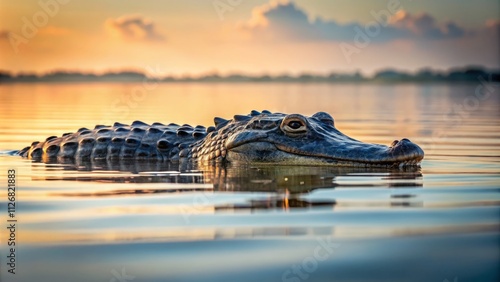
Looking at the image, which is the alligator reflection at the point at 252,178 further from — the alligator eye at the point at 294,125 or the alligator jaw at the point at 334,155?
the alligator eye at the point at 294,125

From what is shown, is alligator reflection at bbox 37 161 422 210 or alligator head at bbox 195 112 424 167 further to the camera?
alligator head at bbox 195 112 424 167

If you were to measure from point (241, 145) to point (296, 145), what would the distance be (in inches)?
29.3

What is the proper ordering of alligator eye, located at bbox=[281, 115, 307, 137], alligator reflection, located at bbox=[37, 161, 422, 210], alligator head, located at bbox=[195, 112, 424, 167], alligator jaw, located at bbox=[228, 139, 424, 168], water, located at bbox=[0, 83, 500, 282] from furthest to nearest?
alligator eye, located at bbox=[281, 115, 307, 137], alligator head, located at bbox=[195, 112, 424, 167], alligator jaw, located at bbox=[228, 139, 424, 168], alligator reflection, located at bbox=[37, 161, 422, 210], water, located at bbox=[0, 83, 500, 282]

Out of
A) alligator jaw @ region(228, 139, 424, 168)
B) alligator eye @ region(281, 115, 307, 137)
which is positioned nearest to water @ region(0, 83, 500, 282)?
alligator jaw @ region(228, 139, 424, 168)

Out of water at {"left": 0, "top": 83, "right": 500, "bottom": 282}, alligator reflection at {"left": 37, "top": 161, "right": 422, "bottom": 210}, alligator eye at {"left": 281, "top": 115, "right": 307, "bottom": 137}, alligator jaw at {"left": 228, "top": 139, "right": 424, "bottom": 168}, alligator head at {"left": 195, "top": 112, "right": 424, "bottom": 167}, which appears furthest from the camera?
alligator eye at {"left": 281, "top": 115, "right": 307, "bottom": 137}

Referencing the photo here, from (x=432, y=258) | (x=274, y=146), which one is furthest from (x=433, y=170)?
(x=432, y=258)

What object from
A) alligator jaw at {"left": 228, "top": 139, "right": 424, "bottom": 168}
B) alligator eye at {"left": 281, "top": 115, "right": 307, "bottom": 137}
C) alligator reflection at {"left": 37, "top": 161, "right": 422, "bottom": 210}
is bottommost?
alligator reflection at {"left": 37, "top": 161, "right": 422, "bottom": 210}

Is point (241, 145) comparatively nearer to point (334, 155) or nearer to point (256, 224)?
point (334, 155)

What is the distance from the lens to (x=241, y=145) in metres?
11.2

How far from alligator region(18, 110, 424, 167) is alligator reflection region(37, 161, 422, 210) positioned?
9.0 inches

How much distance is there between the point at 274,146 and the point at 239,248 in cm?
565

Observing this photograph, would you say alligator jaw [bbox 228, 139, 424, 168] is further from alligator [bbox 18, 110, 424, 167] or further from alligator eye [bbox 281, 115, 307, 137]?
alligator eye [bbox 281, 115, 307, 137]

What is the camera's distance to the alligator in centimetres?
1038

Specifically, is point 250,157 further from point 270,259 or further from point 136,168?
point 270,259
